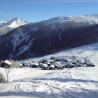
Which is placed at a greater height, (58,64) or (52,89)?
(58,64)

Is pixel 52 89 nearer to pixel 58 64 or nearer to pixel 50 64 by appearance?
pixel 50 64

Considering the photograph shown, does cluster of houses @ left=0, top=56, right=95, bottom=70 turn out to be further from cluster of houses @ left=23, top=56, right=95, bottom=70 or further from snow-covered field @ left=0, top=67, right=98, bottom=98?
snow-covered field @ left=0, top=67, right=98, bottom=98

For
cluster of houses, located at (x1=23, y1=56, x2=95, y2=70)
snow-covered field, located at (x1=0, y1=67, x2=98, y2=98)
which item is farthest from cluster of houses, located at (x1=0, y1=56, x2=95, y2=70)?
snow-covered field, located at (x1=0, y1=67, x2=98, y2=98)

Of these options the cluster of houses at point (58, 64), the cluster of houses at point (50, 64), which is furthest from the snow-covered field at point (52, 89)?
the cluster of houses at point (58, 64)

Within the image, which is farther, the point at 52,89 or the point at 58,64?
A: the point at 58,64

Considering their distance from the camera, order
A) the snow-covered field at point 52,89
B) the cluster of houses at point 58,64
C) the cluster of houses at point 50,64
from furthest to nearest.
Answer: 1. the cluster of houses at point 58,64
2. the cluster of houses at point 50,64
3. the snow-covered field at point 52,89

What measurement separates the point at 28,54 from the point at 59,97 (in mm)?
154741

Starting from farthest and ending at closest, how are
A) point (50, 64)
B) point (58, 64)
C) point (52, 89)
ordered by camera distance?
point (58, 64), point (50, 64), point (52, 89)

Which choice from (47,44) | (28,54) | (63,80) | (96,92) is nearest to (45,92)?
(96,92)

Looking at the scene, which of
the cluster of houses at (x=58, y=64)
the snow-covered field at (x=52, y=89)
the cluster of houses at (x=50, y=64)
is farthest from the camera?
the cluster of houses at (x=58, y=64)

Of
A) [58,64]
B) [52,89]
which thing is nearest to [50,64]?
[58,64]

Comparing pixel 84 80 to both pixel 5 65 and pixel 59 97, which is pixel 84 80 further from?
pixel 5 65

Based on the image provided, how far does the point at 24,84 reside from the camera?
27156mm

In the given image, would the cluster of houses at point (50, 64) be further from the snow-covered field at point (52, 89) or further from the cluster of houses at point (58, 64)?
the snow-covered field at point (52, 89)
